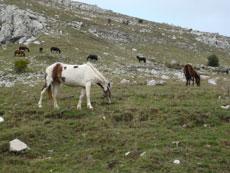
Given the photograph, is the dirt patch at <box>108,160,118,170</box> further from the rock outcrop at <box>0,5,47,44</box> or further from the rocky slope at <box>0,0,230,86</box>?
the rock outcrop at <box>0,5,47,44</box>

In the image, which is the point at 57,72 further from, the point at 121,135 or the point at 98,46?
the point at 98,46

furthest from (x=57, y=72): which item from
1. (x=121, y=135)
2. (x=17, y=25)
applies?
(x=17, y=25)

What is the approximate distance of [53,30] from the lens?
41.3 m

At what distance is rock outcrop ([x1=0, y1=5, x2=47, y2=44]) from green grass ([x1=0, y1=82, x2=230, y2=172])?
88.9 ft

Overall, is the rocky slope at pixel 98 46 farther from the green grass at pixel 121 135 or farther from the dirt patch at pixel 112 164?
the dirt patch at pixel 112 164

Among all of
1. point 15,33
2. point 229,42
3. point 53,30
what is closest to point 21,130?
point 15,33

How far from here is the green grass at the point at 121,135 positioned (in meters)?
6.05

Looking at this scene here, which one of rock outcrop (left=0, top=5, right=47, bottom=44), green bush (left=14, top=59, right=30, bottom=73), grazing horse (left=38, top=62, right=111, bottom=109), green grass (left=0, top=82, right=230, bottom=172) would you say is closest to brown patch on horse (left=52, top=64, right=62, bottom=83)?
grazing horse (left=38, top=62, right=111, bottom=109)

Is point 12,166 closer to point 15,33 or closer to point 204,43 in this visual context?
point 15,33

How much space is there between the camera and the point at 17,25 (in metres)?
36.8

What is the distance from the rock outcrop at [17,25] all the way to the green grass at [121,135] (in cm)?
2710

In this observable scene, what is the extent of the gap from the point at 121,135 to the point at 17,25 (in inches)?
1400

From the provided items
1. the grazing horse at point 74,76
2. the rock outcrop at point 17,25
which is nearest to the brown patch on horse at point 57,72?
the grazing horse at point 74,76

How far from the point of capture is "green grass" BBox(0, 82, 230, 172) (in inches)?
238
